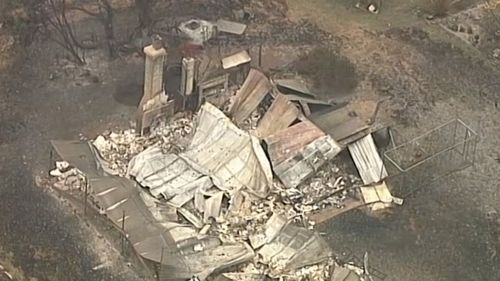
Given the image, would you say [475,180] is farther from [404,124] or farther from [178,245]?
[178,245]

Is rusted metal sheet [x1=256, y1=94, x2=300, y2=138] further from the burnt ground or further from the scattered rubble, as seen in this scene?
the burnt ground

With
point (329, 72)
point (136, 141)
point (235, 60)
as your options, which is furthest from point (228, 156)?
point (329, 72)

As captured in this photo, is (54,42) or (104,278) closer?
(104,278)

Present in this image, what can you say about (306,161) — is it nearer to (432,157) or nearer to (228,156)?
(228,156)

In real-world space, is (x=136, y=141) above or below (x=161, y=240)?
above

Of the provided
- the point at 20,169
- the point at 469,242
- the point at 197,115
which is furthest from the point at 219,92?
the point at 469,242

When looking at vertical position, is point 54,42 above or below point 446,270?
above
